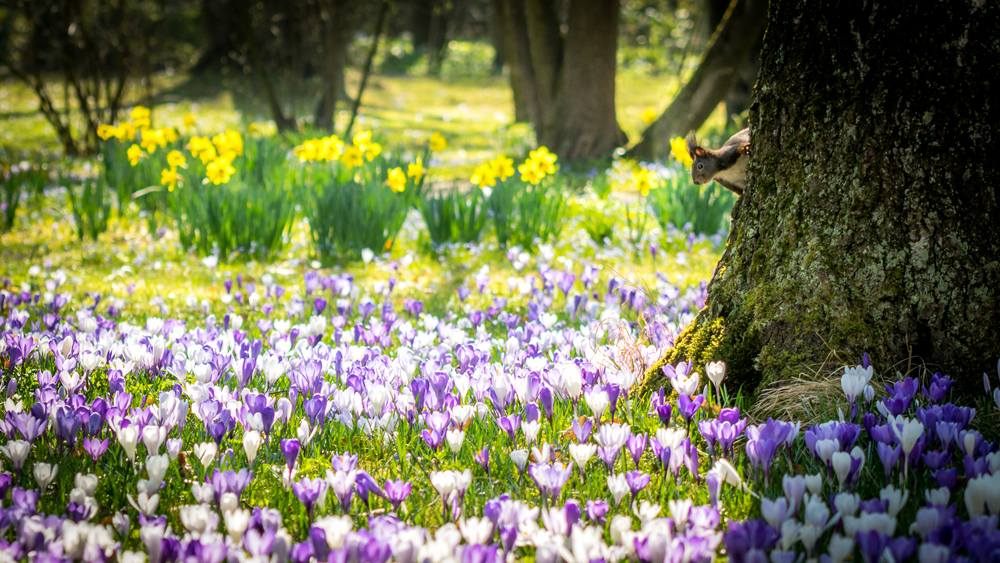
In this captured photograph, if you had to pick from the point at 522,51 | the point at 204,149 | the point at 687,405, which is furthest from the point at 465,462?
the point at 522,51

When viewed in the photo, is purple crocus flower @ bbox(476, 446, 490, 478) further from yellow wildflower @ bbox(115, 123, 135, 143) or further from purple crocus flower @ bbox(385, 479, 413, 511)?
yellow wildflower @ bbox(115, 123, 135, 143)

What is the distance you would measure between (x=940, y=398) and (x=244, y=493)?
70.9 inches

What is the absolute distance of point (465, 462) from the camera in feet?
5.87

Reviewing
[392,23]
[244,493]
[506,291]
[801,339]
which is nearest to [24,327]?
[244,493]

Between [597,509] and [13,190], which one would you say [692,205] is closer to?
[597,509]

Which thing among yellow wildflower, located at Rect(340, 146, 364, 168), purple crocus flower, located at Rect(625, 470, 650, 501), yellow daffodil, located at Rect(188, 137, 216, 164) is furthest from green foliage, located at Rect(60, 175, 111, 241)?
purple crocus flower, located at Rect(625, 470, 650, 501)

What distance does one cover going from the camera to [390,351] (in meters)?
2.68

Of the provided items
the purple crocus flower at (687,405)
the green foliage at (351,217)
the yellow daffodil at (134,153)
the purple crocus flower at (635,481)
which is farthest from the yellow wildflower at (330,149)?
the purple crocus flower at (635,481)

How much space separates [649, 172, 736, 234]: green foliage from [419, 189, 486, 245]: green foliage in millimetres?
1466

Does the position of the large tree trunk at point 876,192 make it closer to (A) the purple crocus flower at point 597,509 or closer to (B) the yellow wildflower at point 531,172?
(A) the purple crocus flower at point 597,509

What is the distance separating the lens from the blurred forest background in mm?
8664

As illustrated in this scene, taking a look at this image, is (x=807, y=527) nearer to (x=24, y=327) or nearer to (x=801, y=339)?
(x=801, y=339)

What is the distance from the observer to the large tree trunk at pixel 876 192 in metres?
1.78

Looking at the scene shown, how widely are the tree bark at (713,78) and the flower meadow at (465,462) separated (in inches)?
248
